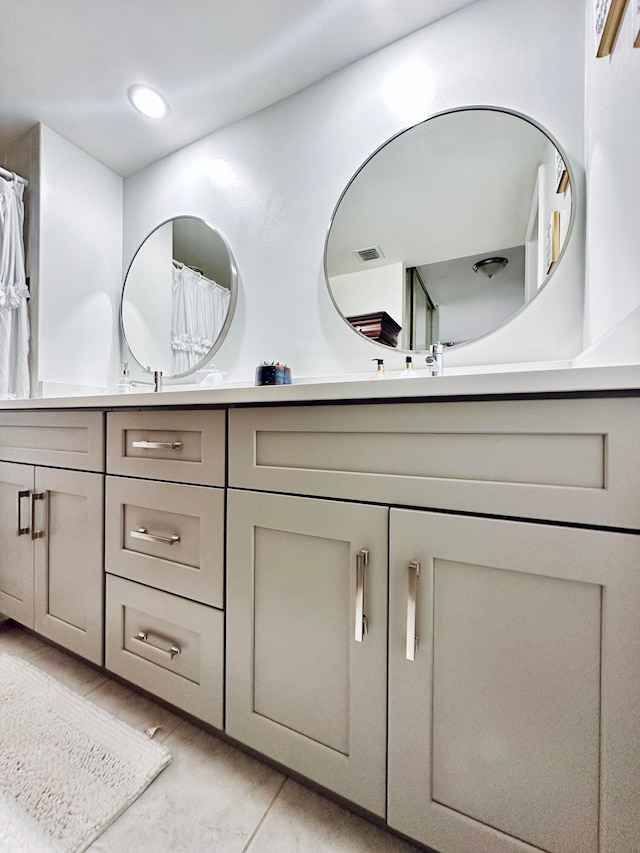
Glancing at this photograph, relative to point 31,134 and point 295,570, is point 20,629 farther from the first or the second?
point 31,134

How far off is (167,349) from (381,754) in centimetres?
167

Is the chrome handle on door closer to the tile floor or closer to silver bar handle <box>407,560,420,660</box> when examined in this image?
Result: the tile floor

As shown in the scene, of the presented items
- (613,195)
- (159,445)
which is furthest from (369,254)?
(159,445)

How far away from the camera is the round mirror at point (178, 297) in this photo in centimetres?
167

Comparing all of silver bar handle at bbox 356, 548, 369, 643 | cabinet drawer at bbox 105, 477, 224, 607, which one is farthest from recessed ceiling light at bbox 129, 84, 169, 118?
silver bar handle at bbox 356, 548, 369, 643

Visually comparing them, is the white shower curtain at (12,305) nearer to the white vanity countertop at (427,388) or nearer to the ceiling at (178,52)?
the ceiling at (178,52)

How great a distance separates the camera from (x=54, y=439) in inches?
50.1

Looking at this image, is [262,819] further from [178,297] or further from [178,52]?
[178,52]

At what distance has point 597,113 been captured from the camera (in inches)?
37.5

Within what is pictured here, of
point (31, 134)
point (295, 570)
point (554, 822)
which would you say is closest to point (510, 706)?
point (554, 822)

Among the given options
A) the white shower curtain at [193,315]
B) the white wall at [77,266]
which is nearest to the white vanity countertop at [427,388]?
the white shower curtain at [193,315]

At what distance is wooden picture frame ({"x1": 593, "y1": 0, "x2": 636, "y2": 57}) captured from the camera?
761mm

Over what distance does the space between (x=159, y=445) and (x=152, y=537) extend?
0.24m

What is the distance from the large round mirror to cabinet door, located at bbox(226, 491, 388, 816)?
75cm
